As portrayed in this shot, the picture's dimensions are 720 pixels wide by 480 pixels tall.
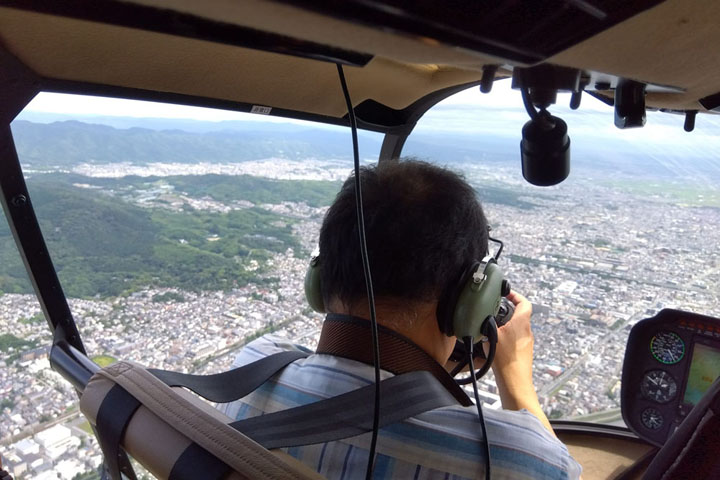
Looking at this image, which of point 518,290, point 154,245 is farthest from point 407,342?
point 154,245

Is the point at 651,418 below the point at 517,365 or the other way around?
below

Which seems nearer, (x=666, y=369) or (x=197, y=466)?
(x=197, y=466)

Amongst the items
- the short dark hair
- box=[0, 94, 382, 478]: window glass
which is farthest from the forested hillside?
the short dark hair

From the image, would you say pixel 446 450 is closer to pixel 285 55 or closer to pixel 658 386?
pixel 285 55

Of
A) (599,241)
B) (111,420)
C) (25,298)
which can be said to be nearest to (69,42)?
(111,420)

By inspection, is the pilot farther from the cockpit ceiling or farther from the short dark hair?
A: the cockpit ceiling

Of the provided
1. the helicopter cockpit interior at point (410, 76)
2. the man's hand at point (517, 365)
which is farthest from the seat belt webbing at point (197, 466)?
the man's hand at point (517, 365)
